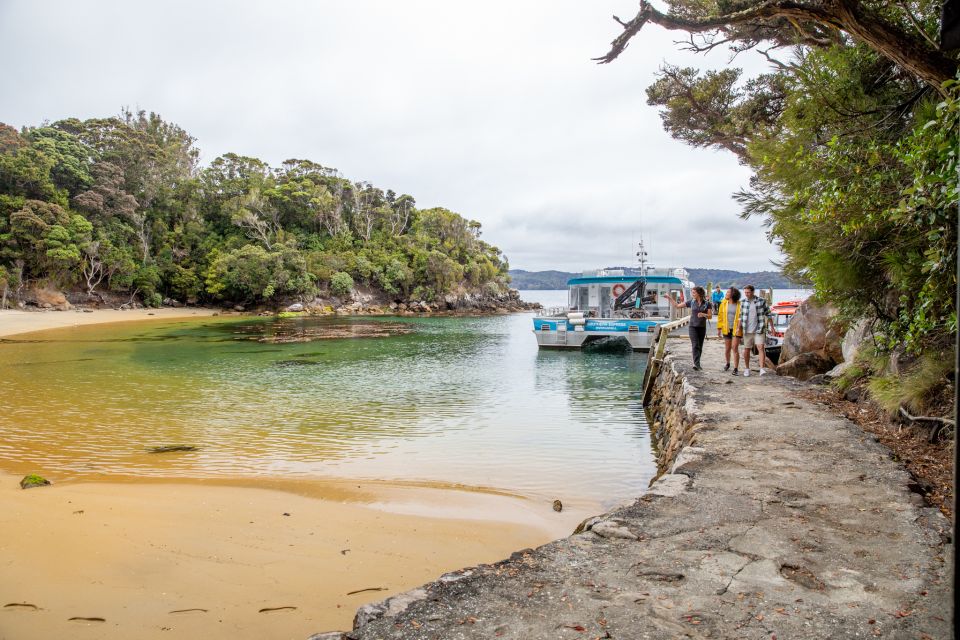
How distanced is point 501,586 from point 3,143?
215ft

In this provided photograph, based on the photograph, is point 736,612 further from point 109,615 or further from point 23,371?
point 23,371

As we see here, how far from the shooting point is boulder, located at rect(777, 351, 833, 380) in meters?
10.3

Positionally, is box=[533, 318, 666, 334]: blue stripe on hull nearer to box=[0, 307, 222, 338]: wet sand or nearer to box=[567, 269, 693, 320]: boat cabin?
box=[567, 269, 693, 320]: boat cabin

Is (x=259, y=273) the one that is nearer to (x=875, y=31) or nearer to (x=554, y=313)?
(x=554, y=313)

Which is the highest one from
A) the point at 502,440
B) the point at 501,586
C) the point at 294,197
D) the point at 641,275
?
the point at 294,197

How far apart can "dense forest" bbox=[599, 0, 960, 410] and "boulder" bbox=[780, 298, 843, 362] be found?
2672 millimetres

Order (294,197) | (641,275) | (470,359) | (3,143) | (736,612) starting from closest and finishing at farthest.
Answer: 1. (736,612)
2. (470,359)
3. (641,275)
4. (3,143)
5. (294,197)

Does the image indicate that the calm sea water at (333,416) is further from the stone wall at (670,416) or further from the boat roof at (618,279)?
the boat roof at (618,279)

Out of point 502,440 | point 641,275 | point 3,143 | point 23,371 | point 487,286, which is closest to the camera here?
point 502,440

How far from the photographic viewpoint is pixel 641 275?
1074 inches

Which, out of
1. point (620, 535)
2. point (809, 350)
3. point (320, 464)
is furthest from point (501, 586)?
point (809, 350)

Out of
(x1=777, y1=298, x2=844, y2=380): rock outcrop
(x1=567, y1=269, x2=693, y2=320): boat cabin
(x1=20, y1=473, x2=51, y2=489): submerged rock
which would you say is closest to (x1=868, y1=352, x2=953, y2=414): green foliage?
(x1=777, y1=298, x2=844, y2=380): rock outcrop

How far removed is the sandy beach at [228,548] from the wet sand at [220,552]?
0.6 inches

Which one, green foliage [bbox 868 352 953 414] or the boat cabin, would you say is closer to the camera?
green foliage [bbox 868 352 953 414]
